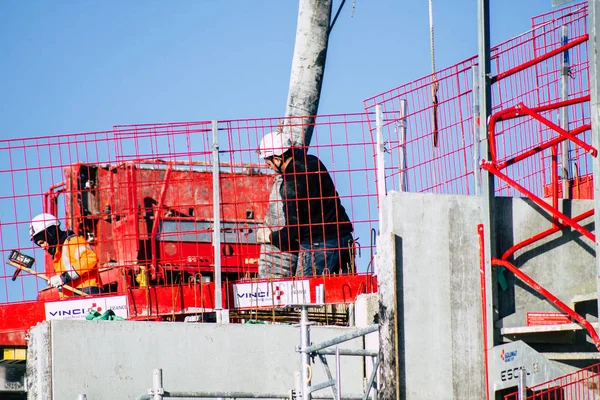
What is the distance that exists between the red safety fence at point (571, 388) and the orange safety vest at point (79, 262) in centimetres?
608

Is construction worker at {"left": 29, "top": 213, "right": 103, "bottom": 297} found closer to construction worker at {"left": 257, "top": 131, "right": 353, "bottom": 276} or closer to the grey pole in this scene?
construction worker at {"left": 257, "top": 131, "right": 353, "bottom": 276}

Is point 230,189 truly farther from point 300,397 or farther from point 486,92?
point 486,92

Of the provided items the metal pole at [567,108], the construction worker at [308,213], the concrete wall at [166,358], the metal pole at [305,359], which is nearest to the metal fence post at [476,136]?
the metal pole at [567,108]

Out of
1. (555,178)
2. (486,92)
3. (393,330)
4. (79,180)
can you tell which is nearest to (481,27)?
(486,92)

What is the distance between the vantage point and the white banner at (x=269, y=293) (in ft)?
46.9

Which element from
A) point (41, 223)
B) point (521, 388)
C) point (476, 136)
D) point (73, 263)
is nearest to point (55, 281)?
point (73, 263)

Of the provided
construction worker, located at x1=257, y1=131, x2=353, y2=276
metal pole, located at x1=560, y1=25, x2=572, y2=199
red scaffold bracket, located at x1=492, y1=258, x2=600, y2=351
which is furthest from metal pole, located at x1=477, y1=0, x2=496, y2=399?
construction worker, located at x1=257, y1=131, x2=353, y2=276

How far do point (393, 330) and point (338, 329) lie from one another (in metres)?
2.71

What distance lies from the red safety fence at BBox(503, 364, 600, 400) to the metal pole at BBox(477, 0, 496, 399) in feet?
1.72

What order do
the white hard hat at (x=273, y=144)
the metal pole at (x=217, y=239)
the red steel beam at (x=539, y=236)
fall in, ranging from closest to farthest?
the red steel beam at (x=539, y=236) < the metal pole at (x=217, y=239) < the white hard hat at (x=273, y=144)

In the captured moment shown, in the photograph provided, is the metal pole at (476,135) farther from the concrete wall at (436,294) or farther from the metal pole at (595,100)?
the metal pole at (595,100)

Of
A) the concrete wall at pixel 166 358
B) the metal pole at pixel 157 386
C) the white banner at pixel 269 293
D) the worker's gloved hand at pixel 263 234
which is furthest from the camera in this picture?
the worker's gloved hand at pixel 263 234

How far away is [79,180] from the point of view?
51.3 feet

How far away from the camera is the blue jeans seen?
14680 millimetres
